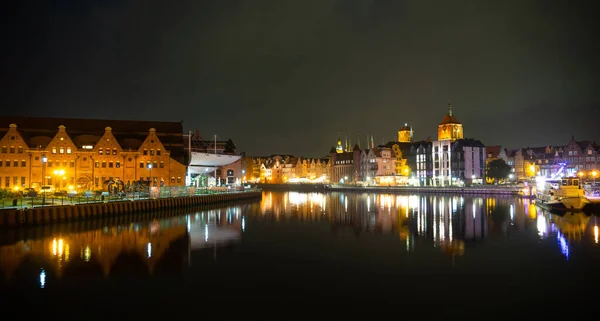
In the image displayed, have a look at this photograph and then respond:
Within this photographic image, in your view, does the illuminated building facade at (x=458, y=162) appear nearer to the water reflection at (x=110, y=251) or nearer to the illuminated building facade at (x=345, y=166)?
the illuminated building facade at (x=345, y=166)

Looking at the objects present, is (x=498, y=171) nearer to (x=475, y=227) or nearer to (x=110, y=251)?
(x=475, y=227)

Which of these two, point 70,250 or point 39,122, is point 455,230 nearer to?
point 70,250

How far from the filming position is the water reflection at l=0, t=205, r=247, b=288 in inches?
858

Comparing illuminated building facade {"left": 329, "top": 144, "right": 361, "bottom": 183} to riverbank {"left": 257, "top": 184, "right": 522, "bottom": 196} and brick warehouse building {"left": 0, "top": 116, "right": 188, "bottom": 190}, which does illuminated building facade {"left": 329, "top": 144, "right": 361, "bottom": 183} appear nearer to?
riverbank {"left": 257, "top": 184, "right": 522, "bottom": 196}

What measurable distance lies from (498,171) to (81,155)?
9902 centimetres

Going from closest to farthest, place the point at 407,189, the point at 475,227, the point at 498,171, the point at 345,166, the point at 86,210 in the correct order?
the point at 475,227, the point at 86,210, the point at 407,189, the point at 498,171, the point at 345,166

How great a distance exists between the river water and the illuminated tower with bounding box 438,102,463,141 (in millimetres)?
111180

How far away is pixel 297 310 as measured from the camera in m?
16.4

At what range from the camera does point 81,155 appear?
68.1m

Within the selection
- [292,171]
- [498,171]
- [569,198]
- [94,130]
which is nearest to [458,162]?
[498,171]

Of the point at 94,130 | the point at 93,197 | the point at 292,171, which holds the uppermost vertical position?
the point at 94,130

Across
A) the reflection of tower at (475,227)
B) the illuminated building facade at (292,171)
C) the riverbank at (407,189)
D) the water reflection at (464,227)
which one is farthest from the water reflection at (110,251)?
the illuminated building facade at (292,171)

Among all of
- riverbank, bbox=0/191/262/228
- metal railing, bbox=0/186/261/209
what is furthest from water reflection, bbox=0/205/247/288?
metal railing, bbox=0/186/261/209

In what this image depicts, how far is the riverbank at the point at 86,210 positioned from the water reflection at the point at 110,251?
417 cm
